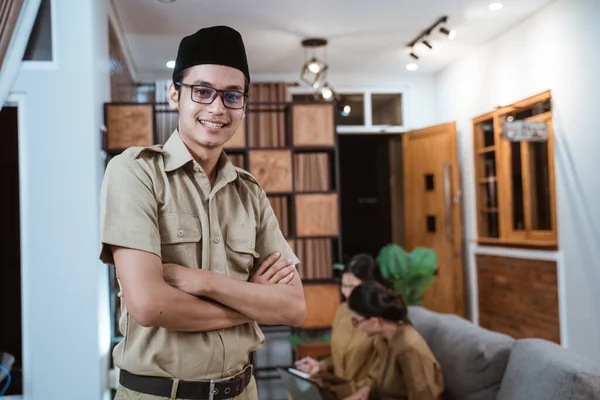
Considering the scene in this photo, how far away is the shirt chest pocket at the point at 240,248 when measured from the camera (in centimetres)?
125

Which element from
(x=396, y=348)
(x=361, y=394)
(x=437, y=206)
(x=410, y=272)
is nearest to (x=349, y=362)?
(x=361, y=394)

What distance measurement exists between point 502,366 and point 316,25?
3898mm

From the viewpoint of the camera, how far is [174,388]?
3.65 ft

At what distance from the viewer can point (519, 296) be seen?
553 cm

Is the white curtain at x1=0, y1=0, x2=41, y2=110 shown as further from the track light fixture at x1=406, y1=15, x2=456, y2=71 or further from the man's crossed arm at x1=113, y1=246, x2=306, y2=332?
the track light fixture at x1=406, y1=15, x2=456, y2=71

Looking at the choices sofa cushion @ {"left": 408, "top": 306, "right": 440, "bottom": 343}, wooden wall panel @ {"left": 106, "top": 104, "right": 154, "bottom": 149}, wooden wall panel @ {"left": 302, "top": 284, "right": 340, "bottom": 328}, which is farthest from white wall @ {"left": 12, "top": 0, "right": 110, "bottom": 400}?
sofa cushion @ {"left": 408, "top": 306, "right": 440, "bottom": 343}

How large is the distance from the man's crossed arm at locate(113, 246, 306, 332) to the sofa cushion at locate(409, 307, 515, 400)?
1451mm

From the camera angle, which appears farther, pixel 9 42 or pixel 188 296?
pixel 9 42

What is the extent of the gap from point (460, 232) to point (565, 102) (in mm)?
2101

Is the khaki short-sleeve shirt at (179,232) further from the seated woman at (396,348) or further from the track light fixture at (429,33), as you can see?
the track light fixture at (429,33)

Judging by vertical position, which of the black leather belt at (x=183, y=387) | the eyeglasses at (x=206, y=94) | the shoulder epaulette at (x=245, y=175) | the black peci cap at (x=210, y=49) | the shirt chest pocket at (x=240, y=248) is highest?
the black peci cap at (x=210, y=49)

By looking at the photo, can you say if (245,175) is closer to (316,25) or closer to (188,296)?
(188,296)

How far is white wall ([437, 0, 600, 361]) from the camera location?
440 centimetres

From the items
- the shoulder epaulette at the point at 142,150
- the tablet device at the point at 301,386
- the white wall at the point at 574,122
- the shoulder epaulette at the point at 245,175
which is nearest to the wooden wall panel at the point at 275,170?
the tablet device at the point at 301,386
